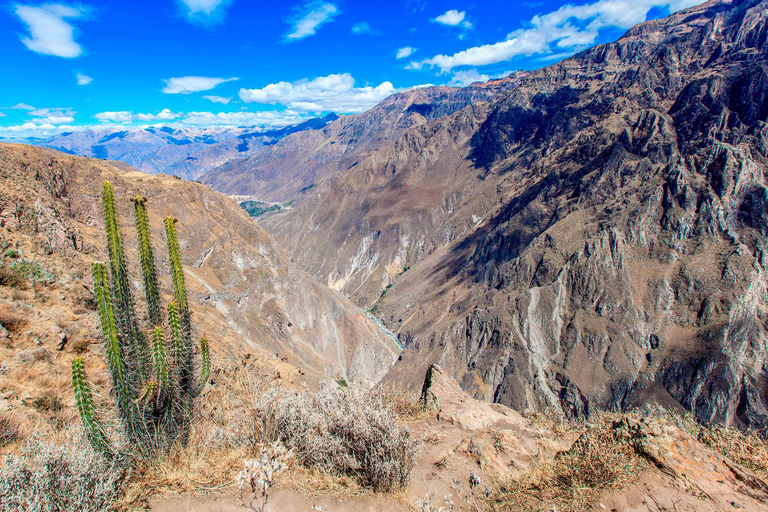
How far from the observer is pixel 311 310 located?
72375 millimetres

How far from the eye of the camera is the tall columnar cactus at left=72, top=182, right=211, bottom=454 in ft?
22.7

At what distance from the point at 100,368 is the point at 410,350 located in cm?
7133

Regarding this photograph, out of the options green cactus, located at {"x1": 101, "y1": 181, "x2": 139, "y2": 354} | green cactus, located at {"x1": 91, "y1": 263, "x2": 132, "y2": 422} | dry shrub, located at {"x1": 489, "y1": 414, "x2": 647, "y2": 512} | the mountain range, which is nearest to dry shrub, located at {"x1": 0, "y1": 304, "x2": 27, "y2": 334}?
green cactus, located at {"x1": 101, "y1": 181, "x2": 139, "y2": 354}

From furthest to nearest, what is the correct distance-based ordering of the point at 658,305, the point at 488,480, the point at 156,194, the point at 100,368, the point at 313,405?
1. the point at 658,305
2. the point at 156,194
3. the point at 100,368
4. the point at 313,405
5. the point at 488,480

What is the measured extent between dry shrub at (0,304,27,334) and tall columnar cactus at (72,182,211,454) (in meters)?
5.61

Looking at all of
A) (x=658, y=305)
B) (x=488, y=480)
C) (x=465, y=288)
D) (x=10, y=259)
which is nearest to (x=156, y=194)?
(x=10, y=259)

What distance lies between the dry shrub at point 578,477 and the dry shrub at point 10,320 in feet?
42.6

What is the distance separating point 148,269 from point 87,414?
9.74 ft

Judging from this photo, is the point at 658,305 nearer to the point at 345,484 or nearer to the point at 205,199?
the point at 345,484

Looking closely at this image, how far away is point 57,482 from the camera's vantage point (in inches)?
→ 198

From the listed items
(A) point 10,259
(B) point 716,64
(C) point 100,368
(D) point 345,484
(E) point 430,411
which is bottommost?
(E) point 430,411

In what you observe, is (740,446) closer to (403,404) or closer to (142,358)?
(403,404)

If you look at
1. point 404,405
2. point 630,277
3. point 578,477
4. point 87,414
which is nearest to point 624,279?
point 630,277

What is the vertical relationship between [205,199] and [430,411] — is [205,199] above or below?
above
